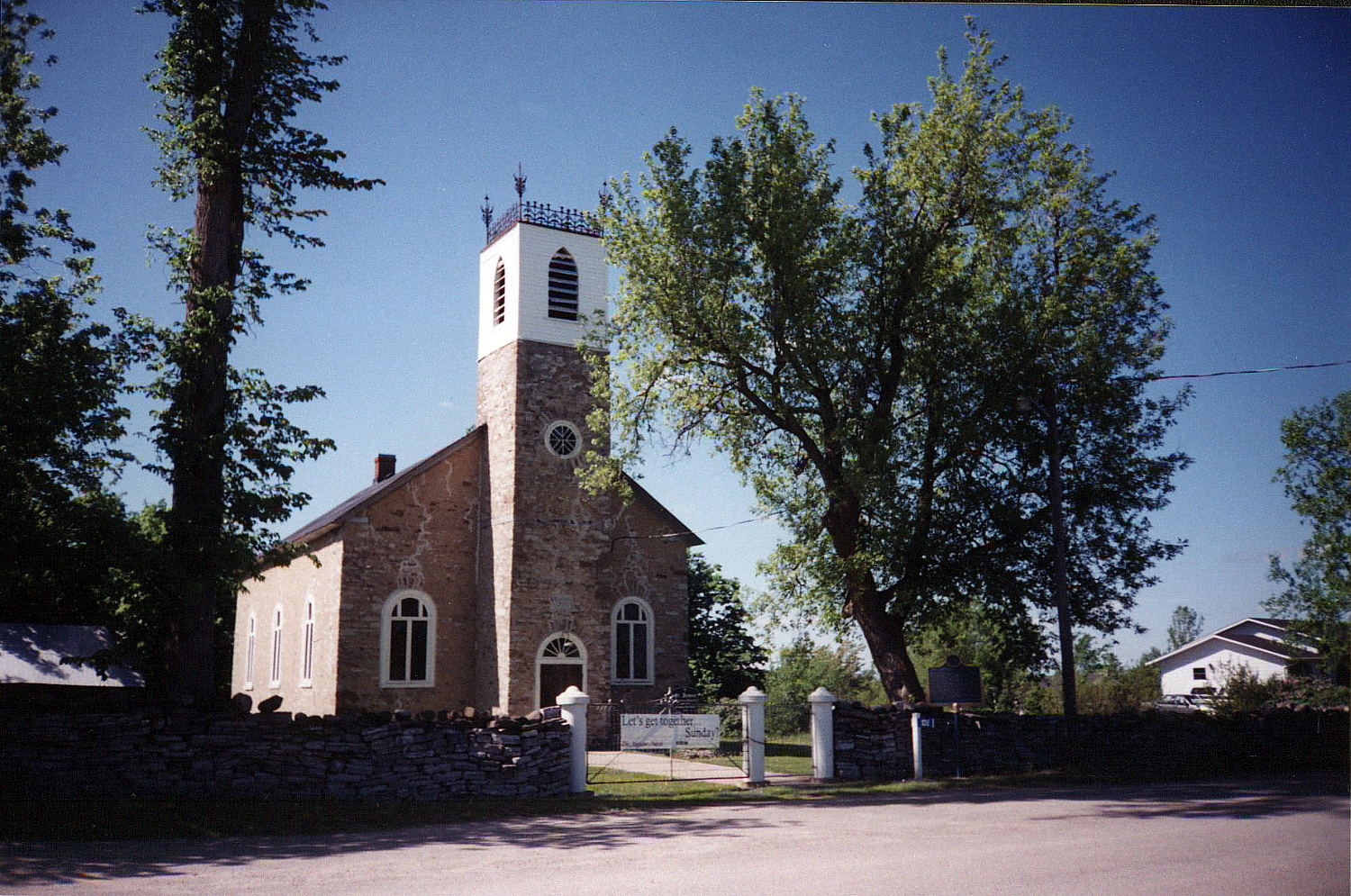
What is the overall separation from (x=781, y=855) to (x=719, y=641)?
2321 centimetres

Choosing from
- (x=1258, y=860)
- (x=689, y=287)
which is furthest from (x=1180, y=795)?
(x=689, y=287)

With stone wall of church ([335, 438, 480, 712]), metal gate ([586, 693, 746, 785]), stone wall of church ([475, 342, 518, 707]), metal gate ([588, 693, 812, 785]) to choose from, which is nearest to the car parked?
metal gate ([588, 693, 812, 785])

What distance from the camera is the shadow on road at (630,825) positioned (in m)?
8.20

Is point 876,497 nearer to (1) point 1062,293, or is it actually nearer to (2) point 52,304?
(1) point 1062,293

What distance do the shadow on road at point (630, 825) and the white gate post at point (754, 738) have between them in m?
1.34

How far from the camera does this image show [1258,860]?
7957 mm

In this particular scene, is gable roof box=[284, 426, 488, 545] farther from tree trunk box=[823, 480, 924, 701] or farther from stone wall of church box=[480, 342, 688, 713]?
tree trunk box=[823, 480, 924, 701]

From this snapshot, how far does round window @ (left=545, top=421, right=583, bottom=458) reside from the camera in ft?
73.9

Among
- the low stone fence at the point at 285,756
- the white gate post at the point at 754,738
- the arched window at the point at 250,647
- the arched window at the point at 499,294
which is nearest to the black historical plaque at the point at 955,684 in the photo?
the white gate post at the point at 754,738

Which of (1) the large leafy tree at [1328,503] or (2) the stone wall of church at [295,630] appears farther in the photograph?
(2) the stone wall of church at [295,630]

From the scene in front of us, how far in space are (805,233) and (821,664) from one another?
1735 cm

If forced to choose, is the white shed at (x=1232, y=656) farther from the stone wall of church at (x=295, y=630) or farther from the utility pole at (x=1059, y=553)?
the stone wall of church at (x=295, y=630)

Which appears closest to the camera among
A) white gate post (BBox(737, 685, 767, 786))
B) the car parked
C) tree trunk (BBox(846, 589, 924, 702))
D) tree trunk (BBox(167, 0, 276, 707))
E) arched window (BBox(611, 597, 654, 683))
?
tree trunk (BBox(167, 0, 276, 707))

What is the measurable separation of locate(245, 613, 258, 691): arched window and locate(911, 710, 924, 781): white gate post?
20.1 metres
